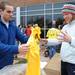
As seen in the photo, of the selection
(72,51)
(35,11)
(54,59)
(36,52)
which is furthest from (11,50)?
(35,11)

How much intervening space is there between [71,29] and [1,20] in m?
0.79

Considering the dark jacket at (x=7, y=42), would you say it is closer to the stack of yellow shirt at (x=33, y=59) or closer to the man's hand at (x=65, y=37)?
the stack of yellow shirt at (x=33, y=59)

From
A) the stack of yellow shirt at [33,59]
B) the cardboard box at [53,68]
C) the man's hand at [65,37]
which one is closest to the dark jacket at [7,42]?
the stack of yellow shirt at [33,59]

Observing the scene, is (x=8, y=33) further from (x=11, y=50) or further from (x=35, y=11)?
(x=35, y=11)

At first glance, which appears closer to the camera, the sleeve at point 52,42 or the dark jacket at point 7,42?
the dark jacket at point 7,42

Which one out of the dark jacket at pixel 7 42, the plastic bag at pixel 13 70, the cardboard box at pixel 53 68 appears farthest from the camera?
the cardboard box at pixel 53 68

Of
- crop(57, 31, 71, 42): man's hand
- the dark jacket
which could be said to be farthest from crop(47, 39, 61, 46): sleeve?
the dark jacket

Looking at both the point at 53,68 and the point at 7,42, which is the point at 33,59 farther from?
the point at 53,68

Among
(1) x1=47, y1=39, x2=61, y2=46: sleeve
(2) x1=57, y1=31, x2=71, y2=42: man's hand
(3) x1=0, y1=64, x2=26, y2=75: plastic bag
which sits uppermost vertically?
(2) x1=57, y1=31, x2=71, y2=42: man's hand

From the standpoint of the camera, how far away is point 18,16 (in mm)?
20000

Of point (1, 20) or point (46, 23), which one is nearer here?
point (1, 20)

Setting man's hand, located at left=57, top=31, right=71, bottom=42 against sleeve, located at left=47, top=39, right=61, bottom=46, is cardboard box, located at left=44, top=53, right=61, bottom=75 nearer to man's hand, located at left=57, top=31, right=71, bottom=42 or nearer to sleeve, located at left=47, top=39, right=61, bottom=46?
sleeve, located at left=47, top=39, right=61, bottom=46

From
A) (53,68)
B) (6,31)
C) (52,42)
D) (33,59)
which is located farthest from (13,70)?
(53,68)

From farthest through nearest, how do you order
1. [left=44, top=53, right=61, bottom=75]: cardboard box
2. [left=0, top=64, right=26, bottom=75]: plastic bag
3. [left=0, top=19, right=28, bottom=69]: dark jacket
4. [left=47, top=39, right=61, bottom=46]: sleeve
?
1. [left=44, top=53, right=61, bottom=75]: cardboard box
2. [left=47, top=39, right=61, bottom=46]: sleeve
3. [left=0, top=64, right=26, bottom=75]: plastic bag
4. [left=0, top=19, right=28, bottom=69]: dark jacket
